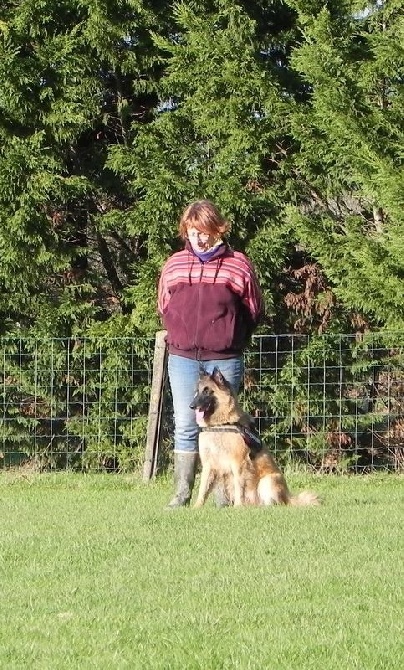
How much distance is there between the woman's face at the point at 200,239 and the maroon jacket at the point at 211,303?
0.22 ft

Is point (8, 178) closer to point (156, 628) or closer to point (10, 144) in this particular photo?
point (10, 144)

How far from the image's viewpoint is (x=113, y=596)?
466cm

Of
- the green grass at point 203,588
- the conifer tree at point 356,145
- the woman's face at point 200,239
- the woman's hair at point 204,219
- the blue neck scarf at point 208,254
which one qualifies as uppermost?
the conifer tree at point 356,145

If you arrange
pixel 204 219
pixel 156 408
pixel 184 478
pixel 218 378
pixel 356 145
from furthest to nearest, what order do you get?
pixel 356 145 < pixel 156 408 < pixel 184 478 < pixel 218 378 < pixel 204 219

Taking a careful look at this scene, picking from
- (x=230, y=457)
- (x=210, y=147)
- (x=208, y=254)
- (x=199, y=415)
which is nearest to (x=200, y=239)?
(x=208, y=254)

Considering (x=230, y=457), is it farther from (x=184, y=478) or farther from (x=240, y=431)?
(x=184, y=478)

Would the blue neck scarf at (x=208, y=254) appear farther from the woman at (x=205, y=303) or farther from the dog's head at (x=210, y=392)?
the dog's head at (x=210, y=392)

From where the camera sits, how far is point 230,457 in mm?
7492

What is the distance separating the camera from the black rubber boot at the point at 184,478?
25.4 feet

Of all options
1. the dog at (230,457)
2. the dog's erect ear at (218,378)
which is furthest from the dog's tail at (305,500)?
the dog's erect ear at (218,378)

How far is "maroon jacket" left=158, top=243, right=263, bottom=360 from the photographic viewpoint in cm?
739

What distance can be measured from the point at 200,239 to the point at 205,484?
5.29 feet

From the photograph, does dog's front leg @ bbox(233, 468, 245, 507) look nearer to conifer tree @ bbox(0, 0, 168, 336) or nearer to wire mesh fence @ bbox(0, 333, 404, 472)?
wire mesh fence @ bbox(0, 333, 404, 472)

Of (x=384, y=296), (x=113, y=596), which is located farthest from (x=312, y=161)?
(x=113, y=596)
